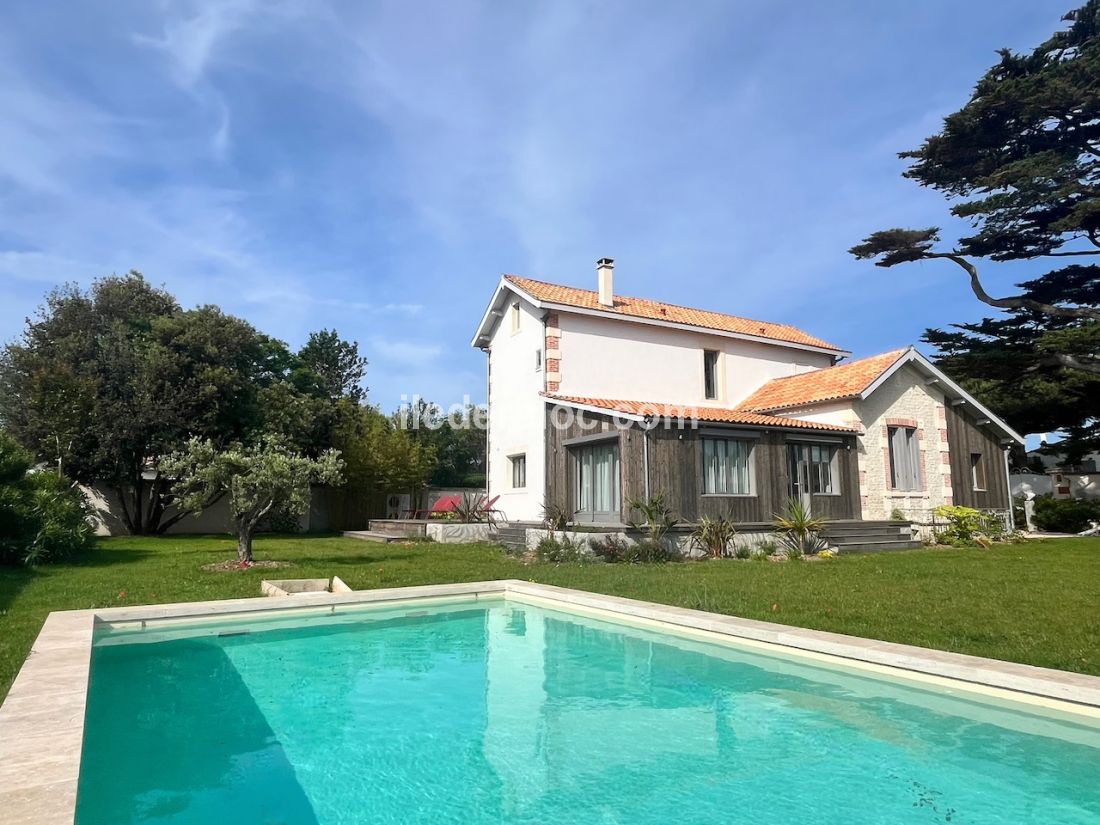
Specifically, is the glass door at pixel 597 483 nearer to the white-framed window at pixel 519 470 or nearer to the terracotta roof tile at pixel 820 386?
the white-framed window at pixel 519 470

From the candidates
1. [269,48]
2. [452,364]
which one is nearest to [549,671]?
[269,48]

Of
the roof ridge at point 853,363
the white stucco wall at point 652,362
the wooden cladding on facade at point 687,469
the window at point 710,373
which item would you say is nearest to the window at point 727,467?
the wooden cladding on facade at point 687,469

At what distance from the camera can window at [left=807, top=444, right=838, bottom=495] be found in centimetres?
1823

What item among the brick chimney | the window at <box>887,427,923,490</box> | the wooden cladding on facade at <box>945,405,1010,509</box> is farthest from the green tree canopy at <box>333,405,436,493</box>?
the wooden cladding on facade at <box>945,405,1010,509</box>

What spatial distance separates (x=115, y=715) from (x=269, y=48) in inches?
450

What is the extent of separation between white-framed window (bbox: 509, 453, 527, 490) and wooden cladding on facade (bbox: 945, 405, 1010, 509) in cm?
1265

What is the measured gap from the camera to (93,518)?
1969 cm

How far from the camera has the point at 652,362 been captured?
70.0 feet

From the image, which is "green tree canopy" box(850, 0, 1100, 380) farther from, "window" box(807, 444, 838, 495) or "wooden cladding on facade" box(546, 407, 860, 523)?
"wooden cladding on facade" box(546, 407, 860, 523)

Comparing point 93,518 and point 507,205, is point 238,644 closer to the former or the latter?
point 507,205

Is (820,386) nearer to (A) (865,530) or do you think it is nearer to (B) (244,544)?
(A) (865,530)

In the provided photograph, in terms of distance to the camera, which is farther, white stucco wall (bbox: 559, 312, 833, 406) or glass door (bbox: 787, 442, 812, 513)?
white stucco wall (bbox: 559, 312, 833, 406)

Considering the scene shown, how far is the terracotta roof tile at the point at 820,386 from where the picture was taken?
1891cm

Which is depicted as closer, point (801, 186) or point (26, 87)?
point (26, 87)
